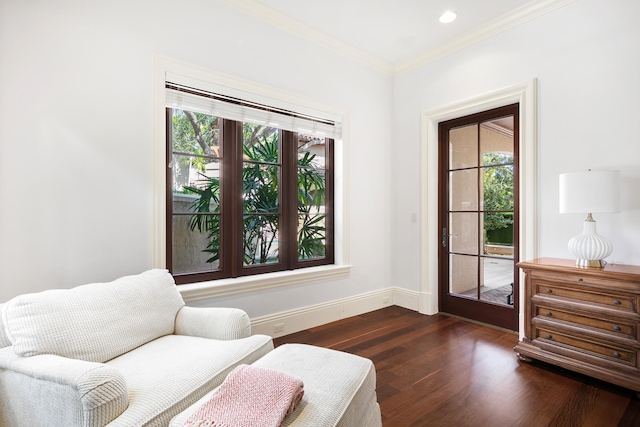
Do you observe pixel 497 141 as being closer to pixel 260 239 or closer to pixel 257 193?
pixel 257 193

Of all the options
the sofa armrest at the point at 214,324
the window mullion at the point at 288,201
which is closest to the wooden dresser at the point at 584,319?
the window mullion at the point at 288,201

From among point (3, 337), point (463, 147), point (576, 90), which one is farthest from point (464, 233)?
point (3, 337)

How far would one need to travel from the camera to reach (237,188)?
276cm

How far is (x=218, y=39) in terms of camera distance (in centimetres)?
253

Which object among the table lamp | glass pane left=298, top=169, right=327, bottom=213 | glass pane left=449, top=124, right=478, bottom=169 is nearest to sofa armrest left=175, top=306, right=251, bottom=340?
glass pane left=298, top=169, right=327, bottom=213

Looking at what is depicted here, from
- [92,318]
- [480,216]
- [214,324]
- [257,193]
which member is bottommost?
[214,324]

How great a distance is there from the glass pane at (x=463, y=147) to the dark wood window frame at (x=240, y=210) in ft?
4.31

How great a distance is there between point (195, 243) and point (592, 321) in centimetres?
289

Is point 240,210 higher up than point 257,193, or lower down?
lower down

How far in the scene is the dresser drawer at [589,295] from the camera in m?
1.99

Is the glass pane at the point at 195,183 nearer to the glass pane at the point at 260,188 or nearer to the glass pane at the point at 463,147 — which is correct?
the glass pane at the point at 260,188

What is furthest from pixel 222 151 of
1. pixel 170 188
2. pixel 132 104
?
pixel 132 104

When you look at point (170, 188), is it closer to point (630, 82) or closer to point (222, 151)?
point (222, 151)

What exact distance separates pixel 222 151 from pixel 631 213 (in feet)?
10.1
